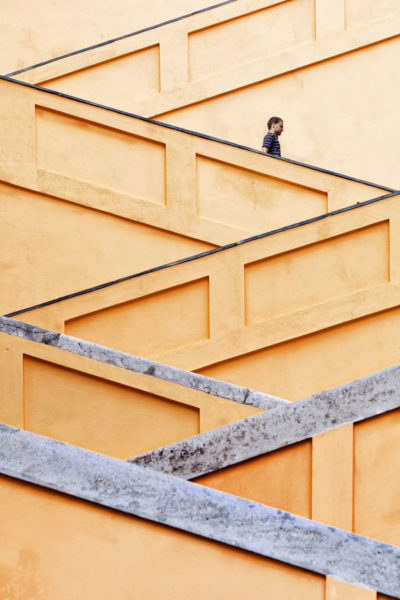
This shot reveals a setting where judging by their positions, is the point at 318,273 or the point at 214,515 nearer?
the point at 214,515

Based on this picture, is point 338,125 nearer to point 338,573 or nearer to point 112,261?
point 112,261

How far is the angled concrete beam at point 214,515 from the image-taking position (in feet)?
10.7

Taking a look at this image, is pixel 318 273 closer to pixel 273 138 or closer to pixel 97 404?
pixel 97 404

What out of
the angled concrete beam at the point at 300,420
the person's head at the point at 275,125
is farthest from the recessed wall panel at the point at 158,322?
the angled concrete beam at the point at 300,420

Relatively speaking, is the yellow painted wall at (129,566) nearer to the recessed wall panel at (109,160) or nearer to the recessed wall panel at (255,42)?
the recessed wall panel at (109,160)

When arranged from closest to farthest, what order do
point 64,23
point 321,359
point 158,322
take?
point 321,359, point 158,322, point 64,23

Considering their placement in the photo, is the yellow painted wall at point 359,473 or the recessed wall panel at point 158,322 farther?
the recessed wall panel at point 158,322

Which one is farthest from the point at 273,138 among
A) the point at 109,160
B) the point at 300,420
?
the point at 300,420

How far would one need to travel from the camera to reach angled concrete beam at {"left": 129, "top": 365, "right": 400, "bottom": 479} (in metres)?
3.82

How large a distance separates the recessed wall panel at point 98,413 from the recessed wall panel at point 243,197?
2446mm

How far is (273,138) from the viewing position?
870 cm

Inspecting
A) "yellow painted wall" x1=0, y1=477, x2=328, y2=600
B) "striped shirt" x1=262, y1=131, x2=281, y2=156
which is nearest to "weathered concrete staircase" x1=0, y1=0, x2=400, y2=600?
"yellow painted wall" x1=0, y1=477, x2=328, y2=600

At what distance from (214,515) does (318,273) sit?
12.0ft

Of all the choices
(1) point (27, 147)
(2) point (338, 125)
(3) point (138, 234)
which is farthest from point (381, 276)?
(2) point (338, 125)
